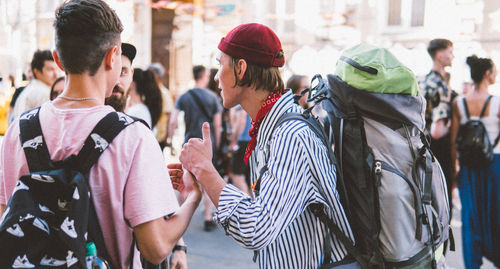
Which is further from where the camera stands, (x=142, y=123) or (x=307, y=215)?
(x=307, y=215)

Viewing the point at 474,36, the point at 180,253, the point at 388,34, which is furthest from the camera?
the point at 388,34

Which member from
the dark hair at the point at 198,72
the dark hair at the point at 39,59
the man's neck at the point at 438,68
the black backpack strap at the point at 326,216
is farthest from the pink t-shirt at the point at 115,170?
the dark hair at the point at 198,72

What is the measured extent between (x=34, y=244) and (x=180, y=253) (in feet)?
2.94

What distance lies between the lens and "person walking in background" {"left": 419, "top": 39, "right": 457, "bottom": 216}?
442 centimetres

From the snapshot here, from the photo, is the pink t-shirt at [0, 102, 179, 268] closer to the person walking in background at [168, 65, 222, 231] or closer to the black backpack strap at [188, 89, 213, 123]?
the person walking in background at [168, 65, 222, 231]

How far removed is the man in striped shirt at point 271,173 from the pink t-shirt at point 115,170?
22 centimetres

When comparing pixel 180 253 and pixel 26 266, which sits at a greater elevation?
pixel 26 266

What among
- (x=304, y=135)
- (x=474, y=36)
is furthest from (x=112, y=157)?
(x=474, y=36)

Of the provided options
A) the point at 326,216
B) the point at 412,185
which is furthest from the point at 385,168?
the point at 326,216

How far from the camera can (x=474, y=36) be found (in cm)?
1356

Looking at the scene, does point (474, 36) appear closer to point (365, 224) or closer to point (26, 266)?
point (365, 224)

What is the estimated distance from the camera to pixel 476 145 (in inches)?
158

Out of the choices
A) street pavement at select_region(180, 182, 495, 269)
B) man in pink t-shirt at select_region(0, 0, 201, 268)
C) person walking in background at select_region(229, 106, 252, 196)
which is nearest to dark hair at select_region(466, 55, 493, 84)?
street pavement at select_region(180, 182, 495, 269)

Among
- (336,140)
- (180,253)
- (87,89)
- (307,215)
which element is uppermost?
(87,89)
